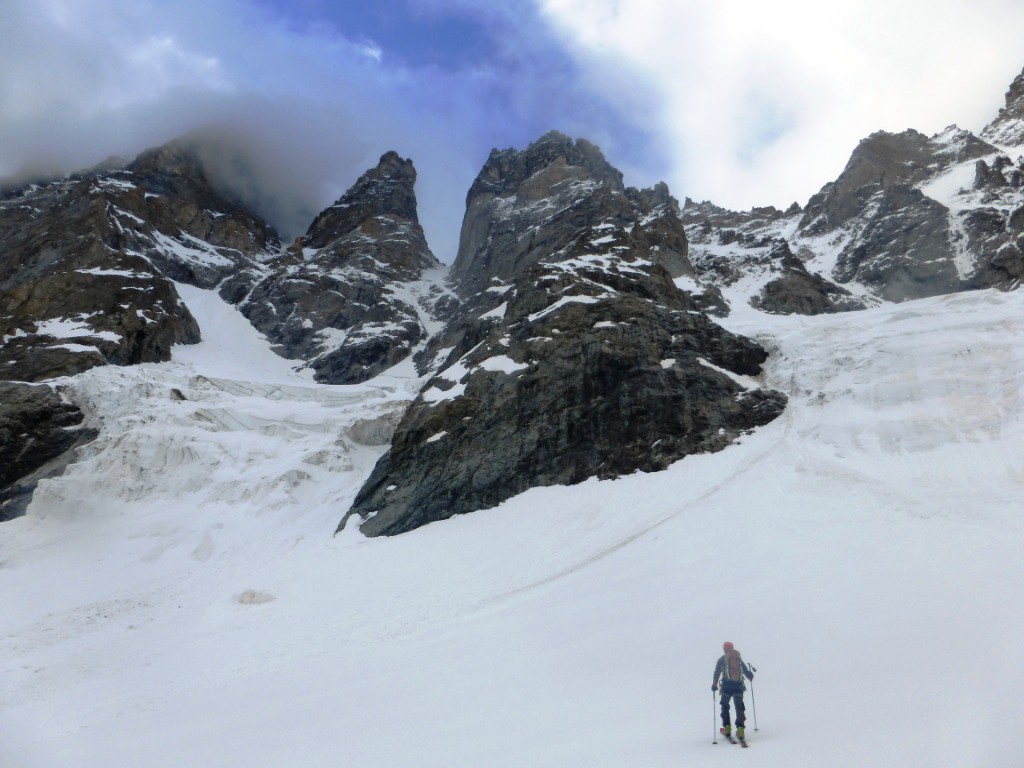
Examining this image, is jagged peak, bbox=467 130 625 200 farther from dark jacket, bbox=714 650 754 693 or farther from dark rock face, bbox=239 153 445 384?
dark jacket, bbox=714 650 754 693

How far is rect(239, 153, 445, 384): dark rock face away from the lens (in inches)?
3302

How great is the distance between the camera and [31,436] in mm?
44156

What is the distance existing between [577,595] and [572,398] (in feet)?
53.9

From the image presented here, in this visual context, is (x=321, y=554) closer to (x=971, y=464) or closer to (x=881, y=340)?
(x=971, y=464)

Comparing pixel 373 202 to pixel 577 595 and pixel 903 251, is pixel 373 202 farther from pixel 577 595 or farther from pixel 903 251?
pixel 577 595

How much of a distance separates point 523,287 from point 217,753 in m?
36.9

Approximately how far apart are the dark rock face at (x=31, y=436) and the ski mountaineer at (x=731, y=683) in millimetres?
41833

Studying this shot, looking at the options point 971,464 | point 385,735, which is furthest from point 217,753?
point 971,464

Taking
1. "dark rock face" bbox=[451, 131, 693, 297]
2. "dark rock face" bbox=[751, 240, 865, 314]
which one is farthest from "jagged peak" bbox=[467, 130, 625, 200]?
"dark rock face" bbox=[751, 240, 865, 314]

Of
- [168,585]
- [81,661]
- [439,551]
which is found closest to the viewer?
Answer: [81,661]

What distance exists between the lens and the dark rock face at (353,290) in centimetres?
8388

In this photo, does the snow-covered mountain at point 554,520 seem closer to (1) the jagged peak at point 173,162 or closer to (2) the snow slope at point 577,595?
(2) the snow slope at point 577,595

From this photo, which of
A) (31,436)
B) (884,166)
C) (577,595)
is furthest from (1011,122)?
(31,436)

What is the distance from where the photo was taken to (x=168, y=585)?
98.6 feet
